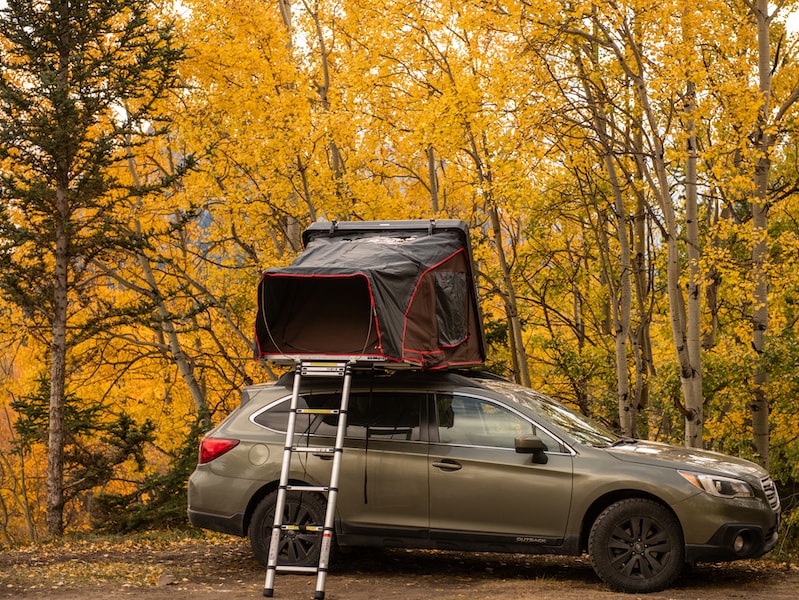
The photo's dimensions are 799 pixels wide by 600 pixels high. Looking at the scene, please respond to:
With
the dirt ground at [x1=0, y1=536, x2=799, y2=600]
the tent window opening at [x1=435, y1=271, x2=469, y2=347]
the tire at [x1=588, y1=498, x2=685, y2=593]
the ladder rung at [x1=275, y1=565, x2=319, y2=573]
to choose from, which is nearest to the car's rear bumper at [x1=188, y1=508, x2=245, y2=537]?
the dirt ground at [x1=0, y1=536, x2=799, y2=600]

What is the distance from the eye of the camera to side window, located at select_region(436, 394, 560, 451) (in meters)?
7.92

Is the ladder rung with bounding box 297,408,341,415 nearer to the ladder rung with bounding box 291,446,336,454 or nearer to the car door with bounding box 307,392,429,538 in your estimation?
the ladder rung with bounding box 291,446,336,454

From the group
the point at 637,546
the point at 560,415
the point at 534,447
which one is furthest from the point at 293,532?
the point at 637,546

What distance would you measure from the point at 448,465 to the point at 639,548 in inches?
65.0

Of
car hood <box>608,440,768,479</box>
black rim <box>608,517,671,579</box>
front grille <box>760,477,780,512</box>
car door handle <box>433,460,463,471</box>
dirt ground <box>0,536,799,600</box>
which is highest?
car hood <box>608,440,768,479</box>

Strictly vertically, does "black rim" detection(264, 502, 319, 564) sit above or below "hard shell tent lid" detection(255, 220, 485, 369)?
below

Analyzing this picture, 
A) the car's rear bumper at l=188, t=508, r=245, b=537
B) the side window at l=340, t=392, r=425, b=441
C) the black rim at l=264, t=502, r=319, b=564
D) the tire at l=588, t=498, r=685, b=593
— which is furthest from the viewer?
the car's rear bumper at l=188, t=508, r=245, b=537

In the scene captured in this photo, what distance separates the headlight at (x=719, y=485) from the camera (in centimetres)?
741

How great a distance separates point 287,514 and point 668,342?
17224mm

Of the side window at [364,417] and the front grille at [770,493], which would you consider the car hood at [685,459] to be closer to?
the front grille at [770,493]

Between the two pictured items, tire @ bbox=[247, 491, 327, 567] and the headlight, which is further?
tire @ bbox=[247, 491, 327, 567]

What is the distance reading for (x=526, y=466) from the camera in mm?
7758

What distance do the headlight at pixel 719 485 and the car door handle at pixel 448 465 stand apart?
5.82 ft

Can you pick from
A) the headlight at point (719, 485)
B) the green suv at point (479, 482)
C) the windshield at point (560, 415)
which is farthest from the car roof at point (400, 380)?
the headlight at point (719, 485)
